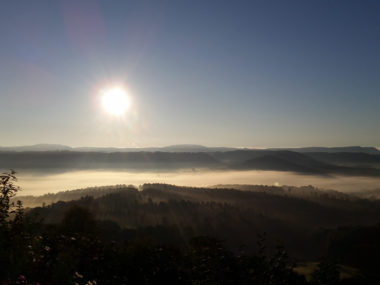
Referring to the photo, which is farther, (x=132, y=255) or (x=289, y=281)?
(x=132, y=255)

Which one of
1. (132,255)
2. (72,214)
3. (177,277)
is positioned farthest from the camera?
(72,214)

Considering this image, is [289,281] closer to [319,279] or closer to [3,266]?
[319,279]

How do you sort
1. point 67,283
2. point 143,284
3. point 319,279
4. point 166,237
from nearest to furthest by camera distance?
1. point 67,283
2. point 319,279
3. point 143,284
4. point 166,237

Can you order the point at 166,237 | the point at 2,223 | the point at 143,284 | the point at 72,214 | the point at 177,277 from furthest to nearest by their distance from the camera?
the point at 166,237, the point at 72,214, the point at 177,277, the point at 143,284, the point at 2,223

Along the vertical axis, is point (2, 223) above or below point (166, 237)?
above

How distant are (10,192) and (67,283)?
9.88m

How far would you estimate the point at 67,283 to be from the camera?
12.2m

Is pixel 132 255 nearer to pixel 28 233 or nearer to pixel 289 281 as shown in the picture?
pixel 28 233

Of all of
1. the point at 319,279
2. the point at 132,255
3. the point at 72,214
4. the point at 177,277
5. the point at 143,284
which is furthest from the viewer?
the point at 72,214

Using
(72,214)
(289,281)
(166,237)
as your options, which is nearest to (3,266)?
(289,281)

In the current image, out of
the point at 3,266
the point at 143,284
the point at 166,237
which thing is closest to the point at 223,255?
the point at 143,284

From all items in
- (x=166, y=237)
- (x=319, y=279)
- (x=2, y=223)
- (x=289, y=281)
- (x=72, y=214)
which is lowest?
(x=166, y=237)

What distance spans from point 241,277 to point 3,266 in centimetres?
1221

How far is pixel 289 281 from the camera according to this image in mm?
18844
